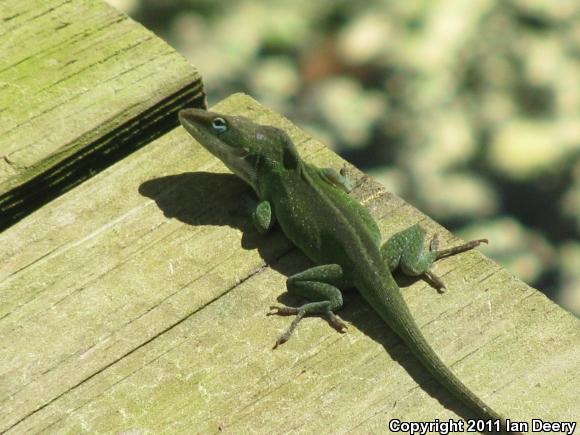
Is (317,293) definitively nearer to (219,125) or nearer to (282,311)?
(282,311)

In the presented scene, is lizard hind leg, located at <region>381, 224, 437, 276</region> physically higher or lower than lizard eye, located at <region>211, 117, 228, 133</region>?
higher

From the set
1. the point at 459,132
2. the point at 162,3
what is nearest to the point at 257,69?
the point at 162,3

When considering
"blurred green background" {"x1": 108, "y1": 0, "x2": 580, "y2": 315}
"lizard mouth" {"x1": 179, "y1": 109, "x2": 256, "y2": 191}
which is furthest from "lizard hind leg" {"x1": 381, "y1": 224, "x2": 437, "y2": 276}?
"blurred green background" {"x1": 108, "y1": 0, "x2": 580, "y2": 315}

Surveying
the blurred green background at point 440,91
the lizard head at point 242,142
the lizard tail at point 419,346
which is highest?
the lizard tail at point 419,346

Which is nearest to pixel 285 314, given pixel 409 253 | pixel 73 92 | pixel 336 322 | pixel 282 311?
pixel 282 311

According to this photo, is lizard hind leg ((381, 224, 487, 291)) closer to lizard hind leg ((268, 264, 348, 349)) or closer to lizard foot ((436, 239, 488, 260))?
lizard foot ((436, 239, 488, 260))

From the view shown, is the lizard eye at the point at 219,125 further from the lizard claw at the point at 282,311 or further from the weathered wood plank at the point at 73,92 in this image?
the lizard claw at the point at 282,311

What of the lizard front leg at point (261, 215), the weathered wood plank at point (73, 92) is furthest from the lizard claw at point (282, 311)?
the weathered wood plank at point (73, 92)
